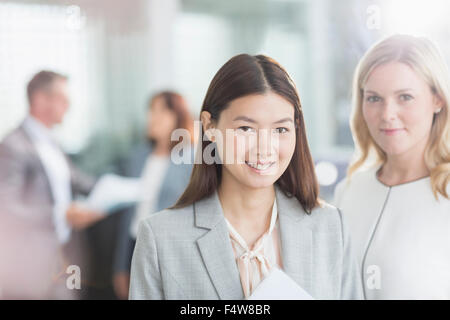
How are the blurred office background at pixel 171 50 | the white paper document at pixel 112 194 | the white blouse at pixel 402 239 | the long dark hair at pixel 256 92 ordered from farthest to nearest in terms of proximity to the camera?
1. the white paper document at pixel 112 194
2. the blurred office background at pixel 171 50
3. the white blouse at pixel 402 239
4. the long dark hair at pixel 256 92

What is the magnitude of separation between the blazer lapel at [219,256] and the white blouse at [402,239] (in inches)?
11.5

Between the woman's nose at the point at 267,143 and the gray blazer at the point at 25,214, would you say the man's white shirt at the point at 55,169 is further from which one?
the woman's nose at the point at 267,143

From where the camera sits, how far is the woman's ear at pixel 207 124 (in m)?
1.05

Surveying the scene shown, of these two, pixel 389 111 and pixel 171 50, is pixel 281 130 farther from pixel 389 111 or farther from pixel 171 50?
pixel 171 50

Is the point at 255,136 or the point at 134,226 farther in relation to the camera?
the point at 134,226

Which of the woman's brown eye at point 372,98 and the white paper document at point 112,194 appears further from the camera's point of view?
the white paper document at point 112,194

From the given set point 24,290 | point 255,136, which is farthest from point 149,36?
point 255,136

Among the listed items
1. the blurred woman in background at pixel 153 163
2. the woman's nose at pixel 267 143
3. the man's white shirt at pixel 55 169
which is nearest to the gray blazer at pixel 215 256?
the woman's nose at pixel 267 143

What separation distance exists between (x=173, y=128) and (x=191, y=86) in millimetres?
192

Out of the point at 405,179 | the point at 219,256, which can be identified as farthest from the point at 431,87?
the point at 219,256

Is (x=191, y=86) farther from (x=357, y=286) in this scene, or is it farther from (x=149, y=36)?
(x=357, y=286)

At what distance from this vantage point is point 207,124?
1056mm

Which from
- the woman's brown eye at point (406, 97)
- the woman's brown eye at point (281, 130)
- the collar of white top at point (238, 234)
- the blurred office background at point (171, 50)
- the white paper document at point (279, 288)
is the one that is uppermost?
the blurred office background at point (171, 50)

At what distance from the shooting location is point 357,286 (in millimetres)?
1091
